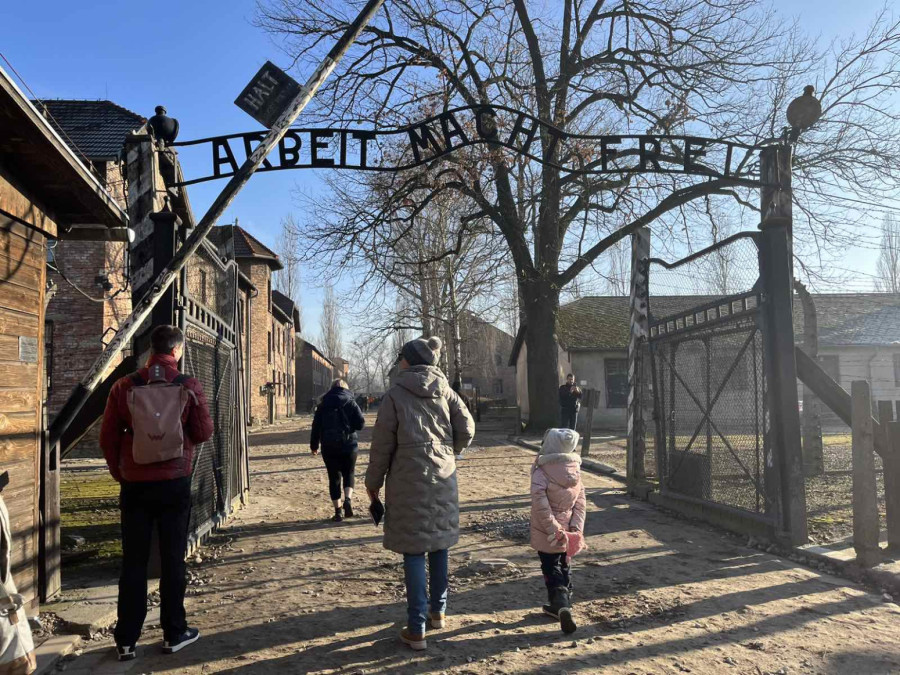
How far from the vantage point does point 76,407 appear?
5.76 meters

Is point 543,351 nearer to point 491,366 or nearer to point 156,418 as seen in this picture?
point 156,418

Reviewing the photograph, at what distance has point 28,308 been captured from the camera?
555 centimetres

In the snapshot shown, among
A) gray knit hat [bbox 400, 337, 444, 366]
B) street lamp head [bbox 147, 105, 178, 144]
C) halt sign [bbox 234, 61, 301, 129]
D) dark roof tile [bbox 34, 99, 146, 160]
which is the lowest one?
gray knit hat [bbox 400, 337, 444, 366]

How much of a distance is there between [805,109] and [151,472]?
8.02m

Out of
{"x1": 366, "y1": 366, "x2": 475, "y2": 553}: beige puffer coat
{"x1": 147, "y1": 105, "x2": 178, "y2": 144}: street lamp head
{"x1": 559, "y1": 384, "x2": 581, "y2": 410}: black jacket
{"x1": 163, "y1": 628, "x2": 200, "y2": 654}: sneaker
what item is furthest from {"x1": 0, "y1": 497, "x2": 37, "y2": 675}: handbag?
{"x1": 559, "y1": 384, "x2": 581, "y2": 410}: black jacket

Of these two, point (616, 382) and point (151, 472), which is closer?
point (151, 472)

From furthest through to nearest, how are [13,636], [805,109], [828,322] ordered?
1. [828,322]
2. [805,109]
3. [13,636]

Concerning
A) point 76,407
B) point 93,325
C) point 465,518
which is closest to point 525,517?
point 465,518

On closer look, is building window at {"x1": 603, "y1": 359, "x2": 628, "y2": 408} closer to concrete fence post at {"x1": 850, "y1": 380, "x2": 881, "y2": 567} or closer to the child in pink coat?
concrete fence post at {"x1": 850, "y1": 380, "x2": 881, "y2": 567}

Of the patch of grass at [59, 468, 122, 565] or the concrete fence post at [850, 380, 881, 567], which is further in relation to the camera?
the patch of grass at [59, 468, 122, 565]

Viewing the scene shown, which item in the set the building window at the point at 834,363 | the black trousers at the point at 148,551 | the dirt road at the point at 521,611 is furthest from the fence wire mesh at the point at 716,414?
the building window at the point at 834,363

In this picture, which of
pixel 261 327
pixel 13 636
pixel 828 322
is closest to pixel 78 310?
pixel 13 636

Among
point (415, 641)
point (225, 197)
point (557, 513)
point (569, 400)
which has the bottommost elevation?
point (415, 641)

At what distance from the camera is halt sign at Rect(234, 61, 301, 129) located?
7.46m
